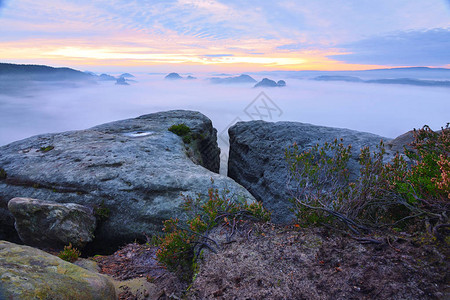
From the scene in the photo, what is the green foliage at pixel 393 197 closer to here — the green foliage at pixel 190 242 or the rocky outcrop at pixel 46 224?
the green foliage at pixel 190 242

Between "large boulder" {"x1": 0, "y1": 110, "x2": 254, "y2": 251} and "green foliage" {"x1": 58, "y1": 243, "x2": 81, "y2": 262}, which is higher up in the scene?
"large boulder" {"x1": 0, "y1": 110, "x2": 254, "y2": 251}

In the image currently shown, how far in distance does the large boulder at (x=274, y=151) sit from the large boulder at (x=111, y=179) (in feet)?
12.5

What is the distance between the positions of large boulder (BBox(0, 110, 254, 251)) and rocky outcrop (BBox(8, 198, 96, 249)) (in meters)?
1.18

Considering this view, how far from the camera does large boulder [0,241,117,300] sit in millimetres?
3865

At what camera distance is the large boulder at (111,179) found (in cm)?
1009

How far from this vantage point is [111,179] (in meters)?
11.3

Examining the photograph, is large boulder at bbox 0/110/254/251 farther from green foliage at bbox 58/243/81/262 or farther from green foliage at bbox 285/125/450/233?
green foliage at bbox 285/125/450/233

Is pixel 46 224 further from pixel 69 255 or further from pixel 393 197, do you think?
pixel 393 197

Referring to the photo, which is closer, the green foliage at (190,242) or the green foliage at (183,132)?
the green foliage at (190,242)

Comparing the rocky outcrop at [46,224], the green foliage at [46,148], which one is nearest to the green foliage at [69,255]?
the rocky outcrop at [46,224]

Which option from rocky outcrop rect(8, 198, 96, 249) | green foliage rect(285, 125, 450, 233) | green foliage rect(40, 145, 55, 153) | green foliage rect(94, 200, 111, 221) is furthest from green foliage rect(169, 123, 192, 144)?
green foliage rect(285, 125, 450, 233)

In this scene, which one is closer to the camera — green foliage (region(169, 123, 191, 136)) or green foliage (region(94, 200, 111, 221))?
green foliage (region(94, 200, 111, 221))

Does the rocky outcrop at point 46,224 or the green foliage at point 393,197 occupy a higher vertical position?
the green foliage at point 393,197

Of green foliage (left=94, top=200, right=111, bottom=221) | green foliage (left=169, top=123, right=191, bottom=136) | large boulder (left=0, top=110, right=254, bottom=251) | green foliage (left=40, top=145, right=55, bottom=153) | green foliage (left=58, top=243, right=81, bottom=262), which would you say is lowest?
green foliage (left=58, top=243, right=81, bottom=262)
